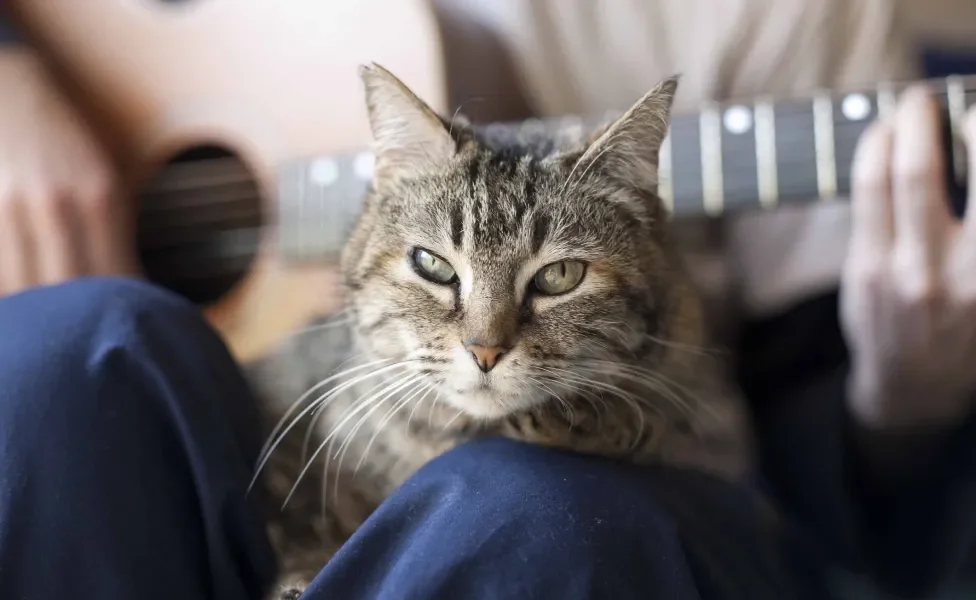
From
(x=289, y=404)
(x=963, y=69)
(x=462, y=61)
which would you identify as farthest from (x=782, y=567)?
(x=963, y=69)

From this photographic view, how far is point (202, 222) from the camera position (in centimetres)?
110

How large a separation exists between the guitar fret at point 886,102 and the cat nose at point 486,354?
0.54m

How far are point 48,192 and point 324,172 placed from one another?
0.35 metres

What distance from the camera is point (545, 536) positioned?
0.48 meters

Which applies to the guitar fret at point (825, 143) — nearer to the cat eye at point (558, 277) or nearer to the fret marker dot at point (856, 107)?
the fret marker dot at point (856, 107)

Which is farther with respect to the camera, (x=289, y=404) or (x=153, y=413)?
(x=289, y=404)

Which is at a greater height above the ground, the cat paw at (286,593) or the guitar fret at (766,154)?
the guitar fret at (766,154)

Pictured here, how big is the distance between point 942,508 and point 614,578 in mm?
544

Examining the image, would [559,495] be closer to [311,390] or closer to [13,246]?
[311,390]

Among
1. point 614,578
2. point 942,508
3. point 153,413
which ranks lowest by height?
point 942,508

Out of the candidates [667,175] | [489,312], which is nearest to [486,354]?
[489,312]

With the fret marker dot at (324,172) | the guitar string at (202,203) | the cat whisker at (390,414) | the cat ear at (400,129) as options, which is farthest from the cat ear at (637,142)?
the guitar string at (202,203)

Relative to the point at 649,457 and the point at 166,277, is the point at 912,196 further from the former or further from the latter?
the point at 166,277

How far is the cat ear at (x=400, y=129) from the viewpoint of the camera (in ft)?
1.90
